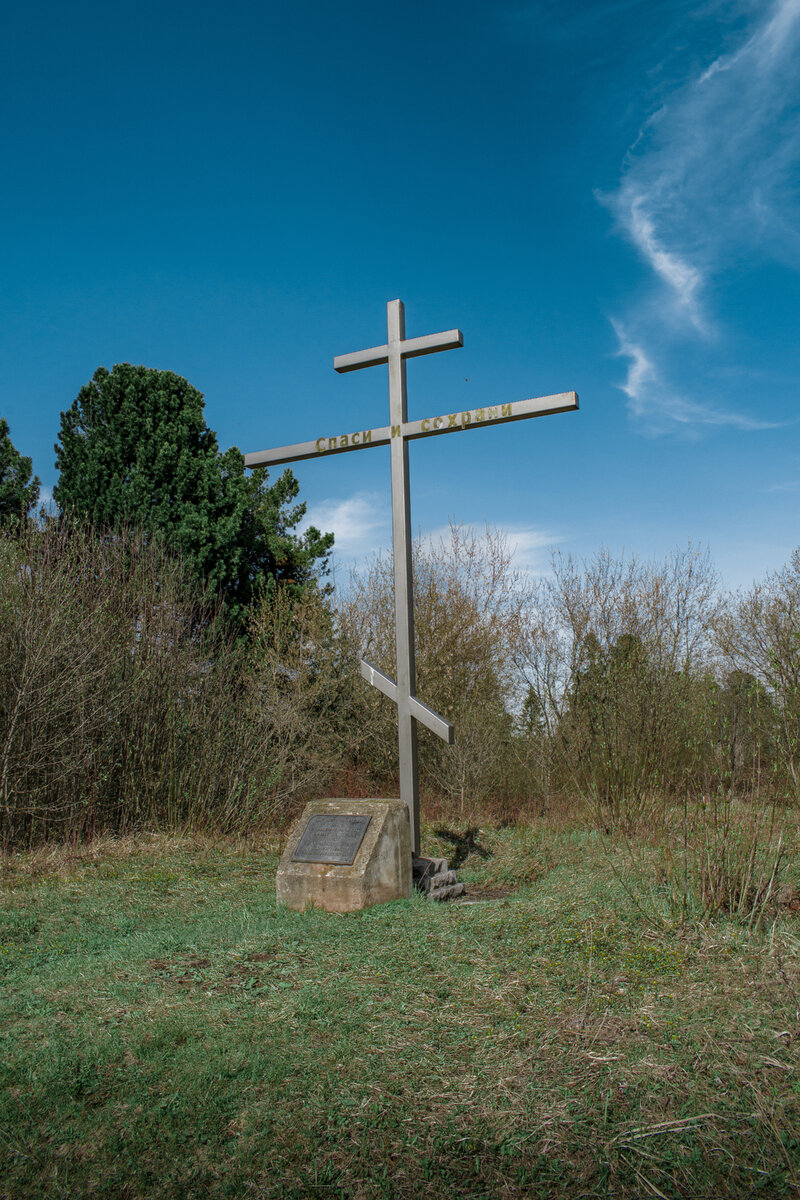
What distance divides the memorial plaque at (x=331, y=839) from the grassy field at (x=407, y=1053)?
431 millimetres

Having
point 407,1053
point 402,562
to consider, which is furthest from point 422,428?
point 407,1053

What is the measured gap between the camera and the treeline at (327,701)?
8258 mm

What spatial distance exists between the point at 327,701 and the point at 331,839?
864 centimetres

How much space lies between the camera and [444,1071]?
3.02 meters

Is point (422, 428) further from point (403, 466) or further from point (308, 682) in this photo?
point (308, 682)

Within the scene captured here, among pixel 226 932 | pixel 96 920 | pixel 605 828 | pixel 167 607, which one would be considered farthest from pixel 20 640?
pixel 605 828

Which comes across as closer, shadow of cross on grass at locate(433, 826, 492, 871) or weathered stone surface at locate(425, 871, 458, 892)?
weathered stone surface at locate(425, 871, 458, 892)

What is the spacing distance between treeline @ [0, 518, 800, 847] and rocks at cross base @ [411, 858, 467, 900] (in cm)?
202

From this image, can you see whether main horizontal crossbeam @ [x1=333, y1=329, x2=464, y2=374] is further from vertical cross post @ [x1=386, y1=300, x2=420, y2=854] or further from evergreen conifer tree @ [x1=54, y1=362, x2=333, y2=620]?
evergreen conifer tree @ [x1=54, y1=362, x2=333, y2=620]

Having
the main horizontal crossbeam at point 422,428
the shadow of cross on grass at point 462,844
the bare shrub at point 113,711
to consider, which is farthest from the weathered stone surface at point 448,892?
the bare shrub at point 113,711

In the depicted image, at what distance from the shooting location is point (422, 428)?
6.19 meters

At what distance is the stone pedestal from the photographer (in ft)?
17.4

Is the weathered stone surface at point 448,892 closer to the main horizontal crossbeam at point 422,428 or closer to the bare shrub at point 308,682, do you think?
the main horizontal crossbeam at point 422,428

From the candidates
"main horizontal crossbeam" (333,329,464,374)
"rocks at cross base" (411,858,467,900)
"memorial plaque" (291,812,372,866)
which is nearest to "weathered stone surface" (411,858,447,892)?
"rocks at cross base" (411,858,467,900)
